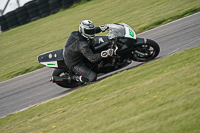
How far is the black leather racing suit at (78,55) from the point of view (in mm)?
6227

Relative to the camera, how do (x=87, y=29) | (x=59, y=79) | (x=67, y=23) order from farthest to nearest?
(x=67, y=23) → (x=59, y=79) → (x=87, y=29)

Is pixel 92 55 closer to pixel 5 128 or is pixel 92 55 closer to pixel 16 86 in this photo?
pixel 5 128

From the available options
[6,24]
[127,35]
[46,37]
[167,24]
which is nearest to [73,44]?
[127,35]

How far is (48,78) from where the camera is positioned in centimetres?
862

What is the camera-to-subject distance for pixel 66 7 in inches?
763

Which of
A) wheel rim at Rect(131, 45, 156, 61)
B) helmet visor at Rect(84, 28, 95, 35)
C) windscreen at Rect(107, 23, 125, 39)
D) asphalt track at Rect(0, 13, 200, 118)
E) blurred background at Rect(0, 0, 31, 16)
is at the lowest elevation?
asphalt track at Rect(0, 13, 200, 118)

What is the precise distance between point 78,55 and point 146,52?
1890 mm

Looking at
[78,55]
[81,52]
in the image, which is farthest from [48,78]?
[81,52]

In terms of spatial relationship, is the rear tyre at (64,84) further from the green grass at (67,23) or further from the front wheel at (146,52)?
the green grass at (67,23)

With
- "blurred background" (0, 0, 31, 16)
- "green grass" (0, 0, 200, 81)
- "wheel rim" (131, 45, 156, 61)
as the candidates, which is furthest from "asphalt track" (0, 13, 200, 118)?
"blurred background" (0, 0, 31, 16)

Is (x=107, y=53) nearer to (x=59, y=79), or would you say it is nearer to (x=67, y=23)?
(x=59, y=79)

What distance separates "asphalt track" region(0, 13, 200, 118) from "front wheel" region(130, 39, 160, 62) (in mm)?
323

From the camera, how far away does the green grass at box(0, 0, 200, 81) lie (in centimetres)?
1116

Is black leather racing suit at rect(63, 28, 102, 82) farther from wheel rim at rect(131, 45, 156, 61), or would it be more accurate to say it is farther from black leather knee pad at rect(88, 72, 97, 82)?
wheel rim at rect(131, 45, 156, 61)
